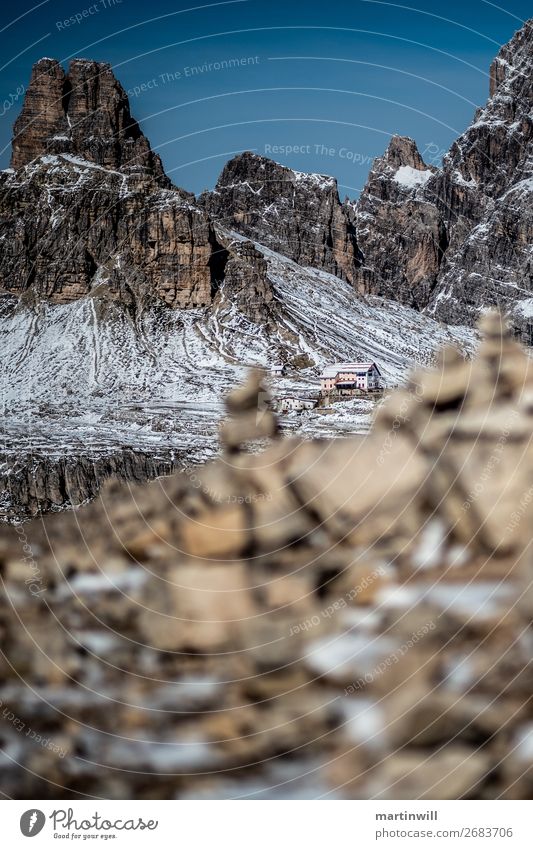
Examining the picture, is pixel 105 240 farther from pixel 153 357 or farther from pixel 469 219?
pixel 469 219

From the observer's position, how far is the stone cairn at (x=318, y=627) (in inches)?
42.0

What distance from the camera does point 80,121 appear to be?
2116 inches

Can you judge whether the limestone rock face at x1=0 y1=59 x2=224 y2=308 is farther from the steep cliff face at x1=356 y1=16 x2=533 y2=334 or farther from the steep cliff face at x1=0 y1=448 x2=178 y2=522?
the steep cliff face at x1=0 y1=448 x2=178 y2=522

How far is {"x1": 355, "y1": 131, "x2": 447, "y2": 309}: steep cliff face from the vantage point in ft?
238

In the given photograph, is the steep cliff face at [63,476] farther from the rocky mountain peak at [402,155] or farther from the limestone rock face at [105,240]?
the rocky mountain peak at [402,155]

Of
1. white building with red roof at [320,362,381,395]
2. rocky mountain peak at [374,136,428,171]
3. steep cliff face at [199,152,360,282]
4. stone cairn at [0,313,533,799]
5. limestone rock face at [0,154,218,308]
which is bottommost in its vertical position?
stone cairn at [0,313,533,799]

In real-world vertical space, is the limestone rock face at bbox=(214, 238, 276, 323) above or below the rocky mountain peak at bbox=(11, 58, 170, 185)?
below

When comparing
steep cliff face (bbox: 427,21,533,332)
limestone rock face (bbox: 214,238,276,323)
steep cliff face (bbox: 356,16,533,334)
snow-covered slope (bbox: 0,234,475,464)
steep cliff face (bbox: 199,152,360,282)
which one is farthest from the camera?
steep cliff face (bbox: 199,152,360,282)

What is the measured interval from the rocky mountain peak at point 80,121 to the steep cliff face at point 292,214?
54.4 feet

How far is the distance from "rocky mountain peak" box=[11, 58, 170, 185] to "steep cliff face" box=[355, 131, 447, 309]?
79.0ft

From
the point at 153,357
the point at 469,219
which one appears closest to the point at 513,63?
the point at 469,219

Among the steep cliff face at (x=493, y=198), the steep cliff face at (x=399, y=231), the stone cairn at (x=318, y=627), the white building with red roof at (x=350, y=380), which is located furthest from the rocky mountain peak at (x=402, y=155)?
the stone cairn at (x=318, y=627)

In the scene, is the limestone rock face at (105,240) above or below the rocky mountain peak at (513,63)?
below

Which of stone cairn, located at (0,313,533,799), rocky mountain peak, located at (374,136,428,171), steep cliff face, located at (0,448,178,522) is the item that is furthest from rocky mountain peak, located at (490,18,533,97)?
stone cairn, located at (0,313,533,799)
